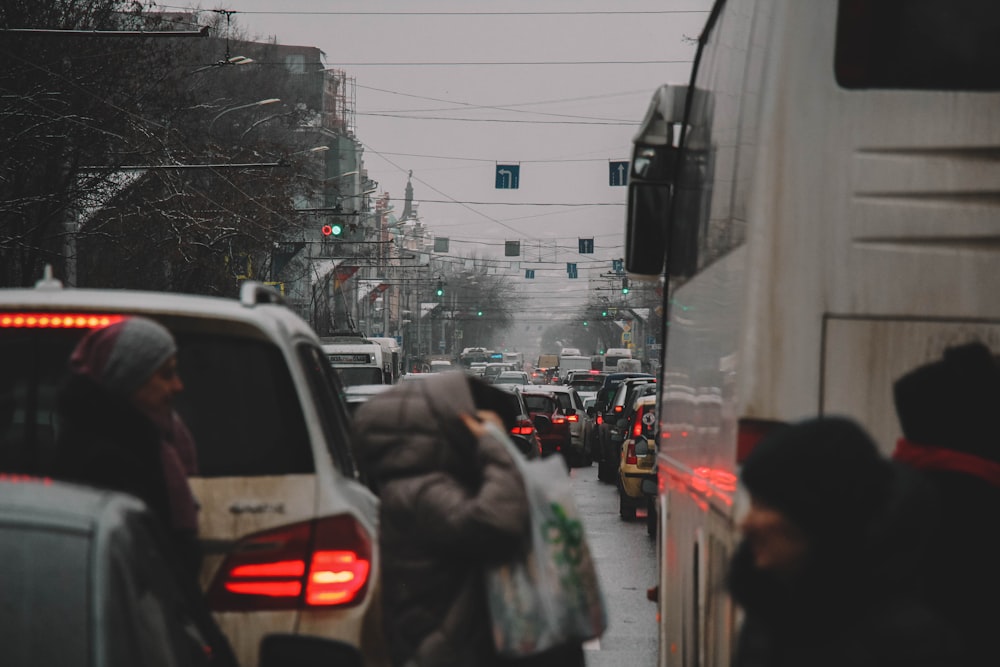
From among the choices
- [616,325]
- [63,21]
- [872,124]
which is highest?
[63,21]

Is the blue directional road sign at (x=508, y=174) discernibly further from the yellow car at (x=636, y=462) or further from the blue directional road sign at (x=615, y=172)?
the yellow car at (x=636, y=462)

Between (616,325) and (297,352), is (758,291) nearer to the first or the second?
(297,352)

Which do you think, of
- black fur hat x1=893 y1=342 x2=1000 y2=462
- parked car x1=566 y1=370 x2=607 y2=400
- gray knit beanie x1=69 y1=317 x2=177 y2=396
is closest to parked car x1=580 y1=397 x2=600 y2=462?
parked car x1=566 y1=370 x2=607 y2=400

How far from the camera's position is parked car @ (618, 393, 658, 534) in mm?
20219

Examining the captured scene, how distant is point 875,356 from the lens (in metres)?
4.57

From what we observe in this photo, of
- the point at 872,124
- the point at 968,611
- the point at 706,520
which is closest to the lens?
the point at 968,611

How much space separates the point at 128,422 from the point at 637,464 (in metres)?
16.6

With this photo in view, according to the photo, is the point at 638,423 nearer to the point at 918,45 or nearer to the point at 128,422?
the point at 918,45

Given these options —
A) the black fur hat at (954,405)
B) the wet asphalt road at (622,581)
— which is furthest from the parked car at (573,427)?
the black fur hat at (954,405)

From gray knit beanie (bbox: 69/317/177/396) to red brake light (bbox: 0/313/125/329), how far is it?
37 centimetres

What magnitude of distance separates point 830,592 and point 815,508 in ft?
0.47

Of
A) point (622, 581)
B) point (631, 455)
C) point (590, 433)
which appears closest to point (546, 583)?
point (622, 581)

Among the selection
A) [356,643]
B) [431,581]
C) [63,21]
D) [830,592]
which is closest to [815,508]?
[830,592]

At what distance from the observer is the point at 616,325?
170m
